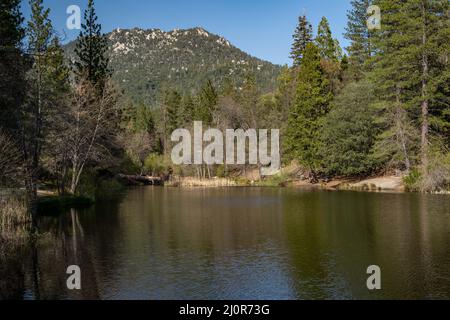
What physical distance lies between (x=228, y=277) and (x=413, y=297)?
5.43 meters

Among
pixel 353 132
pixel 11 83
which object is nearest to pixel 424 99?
pixel 353 132

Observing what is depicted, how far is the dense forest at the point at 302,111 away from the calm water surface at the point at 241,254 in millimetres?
5461

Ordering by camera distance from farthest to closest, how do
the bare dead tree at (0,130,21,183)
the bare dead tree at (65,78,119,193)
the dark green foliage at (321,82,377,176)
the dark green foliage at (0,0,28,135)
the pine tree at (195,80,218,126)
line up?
the pine tree at (195,80,218,126)
the dark green foliage at (321,82,377,176)
the bare dead tree at (65,78,119,193)
the dark green foliage at (0,0,28,135)
the bare dead tree at (0,130,21,183)

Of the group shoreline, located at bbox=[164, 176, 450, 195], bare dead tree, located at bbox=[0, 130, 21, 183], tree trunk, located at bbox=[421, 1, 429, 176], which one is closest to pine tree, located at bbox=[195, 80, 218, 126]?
shoreline, located at bbox=[164, 176, 450, 195]

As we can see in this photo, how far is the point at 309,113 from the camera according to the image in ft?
184

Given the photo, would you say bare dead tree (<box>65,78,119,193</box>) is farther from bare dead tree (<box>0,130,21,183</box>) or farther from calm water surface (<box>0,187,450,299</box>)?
bare dead tree (<box>0,130,21,183</box>)

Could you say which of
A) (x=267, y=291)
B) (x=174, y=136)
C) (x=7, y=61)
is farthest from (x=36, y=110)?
(x=174, y=136)

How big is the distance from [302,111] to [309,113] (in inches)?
33.0

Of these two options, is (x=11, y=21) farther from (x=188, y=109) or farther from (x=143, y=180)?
(x=188, y=109)

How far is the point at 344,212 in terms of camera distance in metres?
29.2

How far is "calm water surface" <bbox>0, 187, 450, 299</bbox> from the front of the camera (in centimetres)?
1384

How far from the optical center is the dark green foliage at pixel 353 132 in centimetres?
4941

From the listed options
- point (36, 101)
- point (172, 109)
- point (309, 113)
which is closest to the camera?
point (36, 101)

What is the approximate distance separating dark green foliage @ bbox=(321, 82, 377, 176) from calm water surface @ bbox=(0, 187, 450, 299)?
60.7ft
